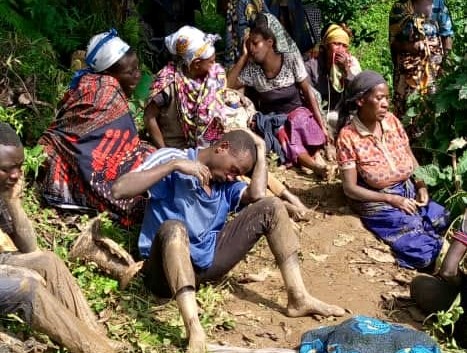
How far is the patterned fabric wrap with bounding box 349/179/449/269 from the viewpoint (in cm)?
547

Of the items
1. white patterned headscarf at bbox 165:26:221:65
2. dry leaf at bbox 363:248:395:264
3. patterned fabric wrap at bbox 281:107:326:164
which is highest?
white patterned headscarf at bbox 165:26:221:65

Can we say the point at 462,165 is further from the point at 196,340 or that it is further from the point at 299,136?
the point at 196,340

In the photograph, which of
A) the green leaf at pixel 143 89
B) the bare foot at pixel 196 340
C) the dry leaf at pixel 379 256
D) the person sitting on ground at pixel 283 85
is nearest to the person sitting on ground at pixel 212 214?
the bare foot at pixel 196 340

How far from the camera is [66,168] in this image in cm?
559

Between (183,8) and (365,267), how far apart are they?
4.41 meters

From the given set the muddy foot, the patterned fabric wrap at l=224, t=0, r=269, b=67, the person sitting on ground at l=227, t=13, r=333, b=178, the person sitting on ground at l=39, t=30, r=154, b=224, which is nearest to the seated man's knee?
the muddy foot

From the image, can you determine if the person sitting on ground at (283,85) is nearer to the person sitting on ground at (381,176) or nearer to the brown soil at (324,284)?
the brown soil at (324,284)

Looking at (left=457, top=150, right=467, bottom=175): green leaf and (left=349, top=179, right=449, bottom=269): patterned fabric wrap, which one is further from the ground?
(left=457, top=150, right=467, bottom=175): green leaf

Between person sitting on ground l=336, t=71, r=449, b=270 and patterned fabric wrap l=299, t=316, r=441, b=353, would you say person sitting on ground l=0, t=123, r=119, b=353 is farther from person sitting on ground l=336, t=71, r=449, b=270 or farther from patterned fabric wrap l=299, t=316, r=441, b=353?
person sitting on ground l=336, t=71, r=449, b=270

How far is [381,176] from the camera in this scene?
225 inches

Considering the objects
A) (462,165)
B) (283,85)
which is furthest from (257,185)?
(283,85)

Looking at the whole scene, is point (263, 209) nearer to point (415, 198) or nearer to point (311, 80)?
point (415, 198)

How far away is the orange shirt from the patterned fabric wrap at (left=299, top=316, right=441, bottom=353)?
5.35 ft

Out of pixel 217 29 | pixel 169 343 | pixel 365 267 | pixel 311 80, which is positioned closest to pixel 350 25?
pixel 217 29
